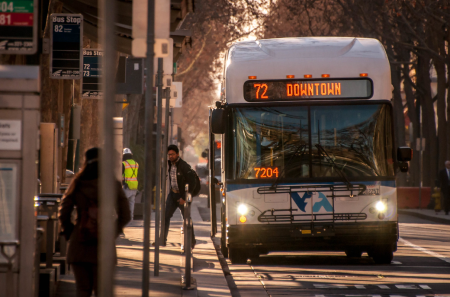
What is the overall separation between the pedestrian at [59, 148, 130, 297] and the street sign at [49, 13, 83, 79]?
6.20 meters

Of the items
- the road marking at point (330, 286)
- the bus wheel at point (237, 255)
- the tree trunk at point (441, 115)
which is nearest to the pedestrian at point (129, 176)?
the bus wheel at point (237, 255)

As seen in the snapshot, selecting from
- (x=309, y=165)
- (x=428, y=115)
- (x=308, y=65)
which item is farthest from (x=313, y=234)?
(x=428, y=115)

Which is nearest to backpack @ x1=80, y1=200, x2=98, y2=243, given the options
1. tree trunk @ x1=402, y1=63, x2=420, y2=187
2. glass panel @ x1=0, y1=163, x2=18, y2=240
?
glass panel @ x1=0, y1=163, x2=18, y2=240

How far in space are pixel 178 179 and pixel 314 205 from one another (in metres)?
3.25

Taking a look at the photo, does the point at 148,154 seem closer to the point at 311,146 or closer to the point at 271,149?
the point at 271,149

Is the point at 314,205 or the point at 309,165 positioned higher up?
the point at 309,165

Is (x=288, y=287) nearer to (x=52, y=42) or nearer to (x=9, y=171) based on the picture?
(x=9, y=171)

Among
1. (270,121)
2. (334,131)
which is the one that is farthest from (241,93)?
(334,131)

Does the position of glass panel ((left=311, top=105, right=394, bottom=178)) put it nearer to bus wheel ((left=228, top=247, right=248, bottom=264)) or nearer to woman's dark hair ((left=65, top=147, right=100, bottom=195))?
bus wheel ((left=228, top=247, right=248, bottom=264))

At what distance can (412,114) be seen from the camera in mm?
33938

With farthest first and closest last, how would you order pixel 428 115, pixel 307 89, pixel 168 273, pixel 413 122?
1. pixel 413 122
2. pixel 428 115
3. pixel 307 89
4. pixel 168 273

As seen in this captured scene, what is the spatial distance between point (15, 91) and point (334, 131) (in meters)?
5.99

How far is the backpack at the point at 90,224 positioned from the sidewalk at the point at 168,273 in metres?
2.18

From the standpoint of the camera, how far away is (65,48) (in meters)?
12.6
